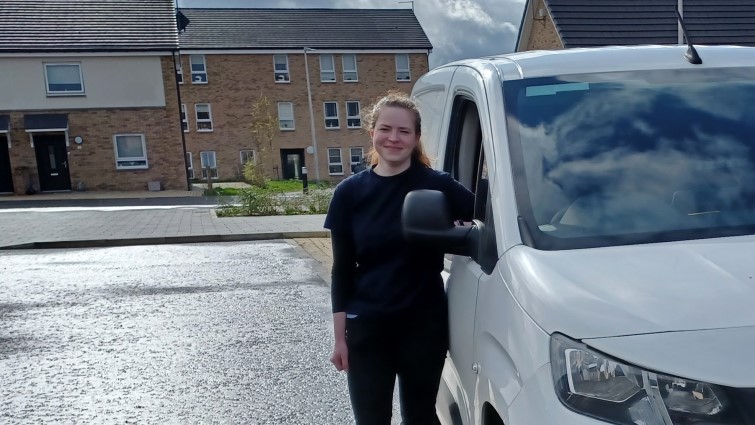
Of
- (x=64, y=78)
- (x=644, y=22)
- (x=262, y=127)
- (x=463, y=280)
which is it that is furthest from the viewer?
(x=262, y=127)

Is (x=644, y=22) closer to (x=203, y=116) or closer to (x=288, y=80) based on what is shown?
(x=288, y=80)

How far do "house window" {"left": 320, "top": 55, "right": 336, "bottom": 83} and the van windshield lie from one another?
42356 mm

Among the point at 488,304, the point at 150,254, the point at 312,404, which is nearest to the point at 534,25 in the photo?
the point at 150,254

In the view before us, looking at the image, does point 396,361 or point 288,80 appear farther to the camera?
point 288,80

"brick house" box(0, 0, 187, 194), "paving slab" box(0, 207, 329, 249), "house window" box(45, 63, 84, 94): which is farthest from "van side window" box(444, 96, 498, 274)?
"house window" box(45, 63, 84, 94)

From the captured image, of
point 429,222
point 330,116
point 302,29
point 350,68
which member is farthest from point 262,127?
point 429,222

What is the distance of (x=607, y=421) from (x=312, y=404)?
10.4 feet

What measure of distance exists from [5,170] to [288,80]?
19379 mm

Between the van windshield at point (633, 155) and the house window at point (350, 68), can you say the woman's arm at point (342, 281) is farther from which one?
the house window at point (350, 68)

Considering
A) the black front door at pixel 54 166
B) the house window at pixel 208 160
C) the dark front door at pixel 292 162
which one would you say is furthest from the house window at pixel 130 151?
the dark front door at pixel 292 162

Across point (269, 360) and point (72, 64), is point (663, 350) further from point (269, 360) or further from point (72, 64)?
point (72, 64)

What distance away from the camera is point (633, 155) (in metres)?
2.33

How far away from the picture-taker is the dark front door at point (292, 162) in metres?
44.4

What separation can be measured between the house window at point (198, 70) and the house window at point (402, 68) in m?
12.9
